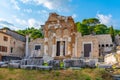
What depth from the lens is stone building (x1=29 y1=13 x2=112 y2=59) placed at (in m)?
42.3

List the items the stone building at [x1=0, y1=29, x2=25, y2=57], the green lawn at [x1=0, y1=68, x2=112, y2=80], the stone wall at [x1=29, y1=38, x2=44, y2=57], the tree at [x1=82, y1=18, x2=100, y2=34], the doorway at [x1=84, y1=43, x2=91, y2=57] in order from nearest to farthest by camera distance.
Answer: the green lawn at [x1=0, y1=68, x2=112, y2=80], the doorway at [x1=84, y1=43, x2=91, y2=57], the stone building at [x1=0, y1=29, x2=25, y2=57], the stone wall at [x1=29, y1=38, x2=44, y2=57], the tree at [x1=82, y1=18, x2=100, y2=34]

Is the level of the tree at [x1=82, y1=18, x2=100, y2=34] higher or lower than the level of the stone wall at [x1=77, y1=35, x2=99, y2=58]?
higher

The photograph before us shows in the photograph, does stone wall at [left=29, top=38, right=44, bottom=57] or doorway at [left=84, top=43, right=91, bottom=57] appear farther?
stone wall at [left=29, top=38, right=44, bottom=57]

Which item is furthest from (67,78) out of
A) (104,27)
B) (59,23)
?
(104,27)

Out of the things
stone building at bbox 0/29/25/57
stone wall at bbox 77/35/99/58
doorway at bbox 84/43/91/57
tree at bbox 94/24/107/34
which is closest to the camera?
stone wall at bbox 77/35/99/58

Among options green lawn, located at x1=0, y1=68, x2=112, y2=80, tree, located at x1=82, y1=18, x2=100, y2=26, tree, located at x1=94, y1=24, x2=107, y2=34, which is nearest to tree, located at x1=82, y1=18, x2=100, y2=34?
tree, located at x1=82, y1=18, x2=100, y2=26

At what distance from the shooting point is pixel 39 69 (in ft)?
47.2

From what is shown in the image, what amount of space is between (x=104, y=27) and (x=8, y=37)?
124 ft

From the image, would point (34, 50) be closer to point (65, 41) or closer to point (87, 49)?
point (65, 41)

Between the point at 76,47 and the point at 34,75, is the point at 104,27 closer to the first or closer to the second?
the point at 76,47

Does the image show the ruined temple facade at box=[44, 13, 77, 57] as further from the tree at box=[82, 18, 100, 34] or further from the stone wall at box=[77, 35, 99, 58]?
the tree at box=[82, 18, 100, 34]

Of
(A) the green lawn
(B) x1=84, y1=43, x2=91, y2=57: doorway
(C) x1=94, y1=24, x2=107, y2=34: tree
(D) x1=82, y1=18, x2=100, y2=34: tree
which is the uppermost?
(D) x1=82, y1=18, x2=100, y2=34: tree

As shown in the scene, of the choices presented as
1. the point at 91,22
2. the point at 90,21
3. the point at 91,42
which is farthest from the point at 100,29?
the point at 91,42

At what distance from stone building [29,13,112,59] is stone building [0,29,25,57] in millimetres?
8963
